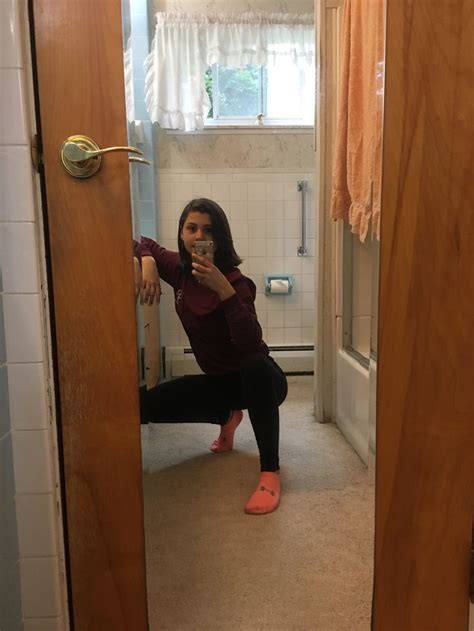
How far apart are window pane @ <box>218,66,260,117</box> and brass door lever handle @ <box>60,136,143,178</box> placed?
1.62 meters

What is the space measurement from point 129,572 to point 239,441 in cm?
74

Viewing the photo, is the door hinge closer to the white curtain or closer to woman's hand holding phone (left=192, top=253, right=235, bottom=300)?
woman's hand holding phone (left=192, top=253, right=235, bottom=300)

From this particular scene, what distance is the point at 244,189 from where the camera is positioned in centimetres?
218

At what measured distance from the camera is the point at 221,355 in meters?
1.45

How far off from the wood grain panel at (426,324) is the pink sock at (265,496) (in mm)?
478

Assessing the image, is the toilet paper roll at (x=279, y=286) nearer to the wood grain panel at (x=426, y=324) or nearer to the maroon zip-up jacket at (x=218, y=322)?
the maroon zip-up jacket at (x=218, y=322)

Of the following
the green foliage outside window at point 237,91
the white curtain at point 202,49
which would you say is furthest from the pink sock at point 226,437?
the green foliage outside window at point 237,91

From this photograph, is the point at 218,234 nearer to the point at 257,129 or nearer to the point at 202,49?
the point at 257,129

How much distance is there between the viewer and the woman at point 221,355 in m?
1.28

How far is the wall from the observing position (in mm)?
746

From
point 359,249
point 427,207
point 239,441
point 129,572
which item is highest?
point 427,207

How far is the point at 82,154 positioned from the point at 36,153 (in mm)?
79

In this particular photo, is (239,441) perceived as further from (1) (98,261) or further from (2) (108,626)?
(1) (98,261)

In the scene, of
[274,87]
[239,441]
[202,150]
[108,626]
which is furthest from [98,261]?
[274,87]
